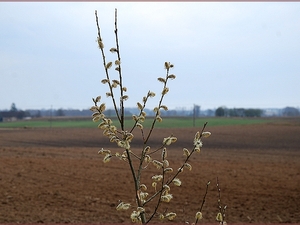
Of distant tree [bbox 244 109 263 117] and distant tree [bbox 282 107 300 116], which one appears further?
distant tree [bbox 244 109 263 117]

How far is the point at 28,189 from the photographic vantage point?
34.4 ft

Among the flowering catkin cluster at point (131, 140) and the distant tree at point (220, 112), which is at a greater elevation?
the distant tree at point (220, 112)

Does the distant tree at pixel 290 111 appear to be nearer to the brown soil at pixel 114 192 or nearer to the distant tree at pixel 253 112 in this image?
the distant tree at pixel 253 112

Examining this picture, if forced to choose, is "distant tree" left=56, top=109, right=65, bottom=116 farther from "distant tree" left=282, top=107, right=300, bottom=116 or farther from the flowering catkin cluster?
the flowering catkin cluster

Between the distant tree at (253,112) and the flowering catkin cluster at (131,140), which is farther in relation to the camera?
the distant tree at (253,112)

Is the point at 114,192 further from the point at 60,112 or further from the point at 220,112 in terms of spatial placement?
the point at 220,112

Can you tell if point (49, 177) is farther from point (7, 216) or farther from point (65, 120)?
point (65, 120)

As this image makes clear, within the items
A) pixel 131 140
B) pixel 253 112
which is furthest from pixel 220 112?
pixel 131 140

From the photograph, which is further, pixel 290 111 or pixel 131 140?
pixel 290 111

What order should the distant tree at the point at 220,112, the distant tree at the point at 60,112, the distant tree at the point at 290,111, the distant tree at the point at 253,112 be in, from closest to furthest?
the distant tree at the point at 60,112 → the distant tree at the point at 290,111 → the distant tree at the point at 253,112 → the distant tree at the point at 220,112

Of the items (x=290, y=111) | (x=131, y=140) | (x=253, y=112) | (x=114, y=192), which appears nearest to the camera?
(x=131, y=140)

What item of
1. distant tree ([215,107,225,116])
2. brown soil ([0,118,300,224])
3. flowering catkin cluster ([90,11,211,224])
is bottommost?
brown soil ([0,118,300,224])

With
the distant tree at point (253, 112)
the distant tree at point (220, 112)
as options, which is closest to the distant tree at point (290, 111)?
the distant tree at point (253, 112)

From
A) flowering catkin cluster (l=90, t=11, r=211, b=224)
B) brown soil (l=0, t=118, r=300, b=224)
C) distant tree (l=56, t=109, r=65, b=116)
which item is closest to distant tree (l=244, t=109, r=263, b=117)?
distant tree (l=56, t=109, r=65, b=116)
